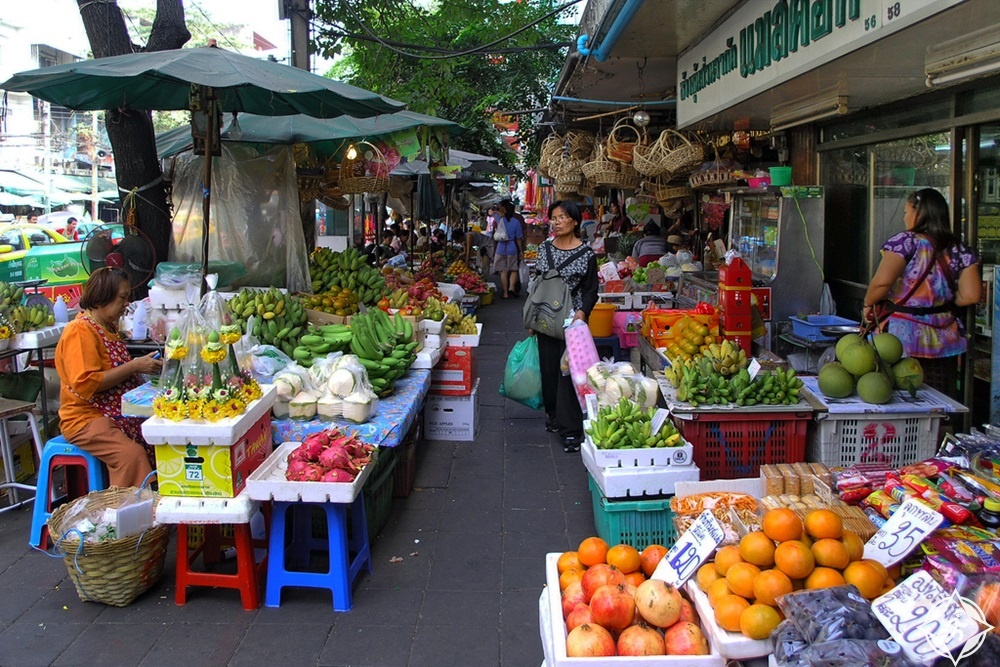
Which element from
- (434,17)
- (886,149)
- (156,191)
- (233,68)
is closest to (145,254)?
(156,191)

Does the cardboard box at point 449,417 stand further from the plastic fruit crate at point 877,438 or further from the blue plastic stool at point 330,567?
the plastic fruit crate at point 877,438

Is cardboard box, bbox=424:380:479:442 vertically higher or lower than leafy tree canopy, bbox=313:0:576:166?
lower

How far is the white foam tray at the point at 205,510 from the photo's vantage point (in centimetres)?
401

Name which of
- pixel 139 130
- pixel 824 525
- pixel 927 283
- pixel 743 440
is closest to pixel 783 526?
pixel 824 525

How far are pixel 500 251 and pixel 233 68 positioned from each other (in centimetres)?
1232

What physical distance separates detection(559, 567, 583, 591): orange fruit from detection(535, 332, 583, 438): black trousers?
363 centimetres

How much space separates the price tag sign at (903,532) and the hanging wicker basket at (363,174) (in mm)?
6787

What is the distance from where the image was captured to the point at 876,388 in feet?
14.8

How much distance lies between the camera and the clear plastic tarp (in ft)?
24.4

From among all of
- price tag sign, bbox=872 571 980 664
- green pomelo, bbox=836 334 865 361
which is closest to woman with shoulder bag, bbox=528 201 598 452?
green pomelo, bbox=836 334 865 361

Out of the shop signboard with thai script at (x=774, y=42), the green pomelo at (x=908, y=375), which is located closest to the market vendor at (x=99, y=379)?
the shop signboard with thai script at (x=774, y=42)

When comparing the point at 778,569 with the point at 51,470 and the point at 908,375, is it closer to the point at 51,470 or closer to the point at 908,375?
the point at 908,375

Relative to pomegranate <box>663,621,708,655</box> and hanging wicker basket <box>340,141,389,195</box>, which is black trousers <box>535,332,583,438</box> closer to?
hanging wicker basket <box>340,141,389,195</box>

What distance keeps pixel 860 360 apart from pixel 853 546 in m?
2.16
